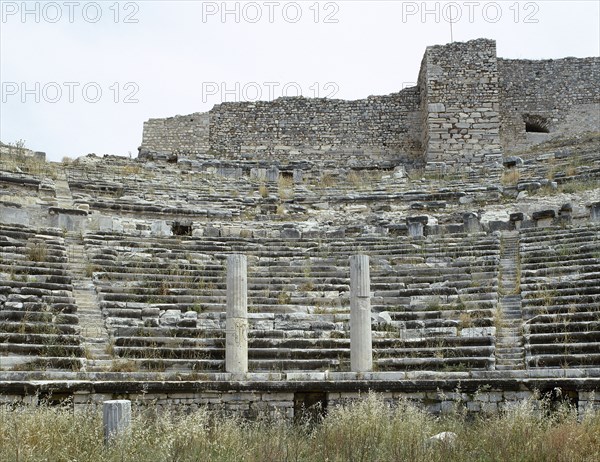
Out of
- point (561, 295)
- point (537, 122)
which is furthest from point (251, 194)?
point (537, 122)

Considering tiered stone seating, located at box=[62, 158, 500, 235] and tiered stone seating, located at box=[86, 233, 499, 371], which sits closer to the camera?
tiered stone seating, located at box=[86, 233, 499, 371]

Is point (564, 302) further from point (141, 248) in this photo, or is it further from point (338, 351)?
point (141, 248)

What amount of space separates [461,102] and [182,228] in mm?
9850

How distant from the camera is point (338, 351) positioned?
39.1 feet

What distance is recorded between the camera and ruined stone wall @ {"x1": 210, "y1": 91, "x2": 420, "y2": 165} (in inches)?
996

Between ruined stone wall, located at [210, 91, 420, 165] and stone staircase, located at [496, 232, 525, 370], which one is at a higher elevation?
ruined stone wall, located at [210, 91, 420, 165]

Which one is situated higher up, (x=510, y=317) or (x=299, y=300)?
(x=299, y=300)

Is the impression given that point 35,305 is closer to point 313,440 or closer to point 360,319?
point 360,319

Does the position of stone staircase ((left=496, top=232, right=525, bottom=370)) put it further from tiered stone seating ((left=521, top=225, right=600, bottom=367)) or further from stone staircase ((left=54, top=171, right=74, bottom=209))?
stone staircase ((left=54, top=171, right=74, bottom=209))

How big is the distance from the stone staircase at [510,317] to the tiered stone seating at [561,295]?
0.14 metres

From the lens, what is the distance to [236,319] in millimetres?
11766

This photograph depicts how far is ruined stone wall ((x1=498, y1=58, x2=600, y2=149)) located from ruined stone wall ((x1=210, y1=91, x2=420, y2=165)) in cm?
278

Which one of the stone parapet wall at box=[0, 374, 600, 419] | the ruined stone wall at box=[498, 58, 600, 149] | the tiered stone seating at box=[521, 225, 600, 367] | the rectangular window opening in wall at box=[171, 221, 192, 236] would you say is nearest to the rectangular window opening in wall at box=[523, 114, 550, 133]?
the ruined stone wall at box=[498, 58, 600, 149]

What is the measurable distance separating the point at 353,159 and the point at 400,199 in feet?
15.3
